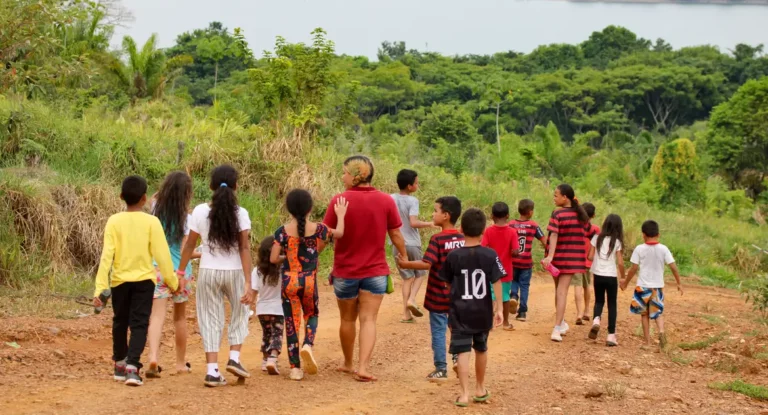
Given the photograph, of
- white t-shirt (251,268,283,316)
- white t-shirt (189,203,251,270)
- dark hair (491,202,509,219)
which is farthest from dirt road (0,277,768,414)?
dark hair (491,202,509,219)

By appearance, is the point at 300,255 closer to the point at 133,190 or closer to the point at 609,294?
the point at 133,190

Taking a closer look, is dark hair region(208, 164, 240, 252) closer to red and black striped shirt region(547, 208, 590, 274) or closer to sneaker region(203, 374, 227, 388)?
sneaker region(203, 374, 227, 388)

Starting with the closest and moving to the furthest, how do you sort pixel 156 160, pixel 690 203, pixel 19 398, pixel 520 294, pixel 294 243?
pixel 19 398, pixel 294 243, pixel 520 294, pixel 156 160, pixel 690 203

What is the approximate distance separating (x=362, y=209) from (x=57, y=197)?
6.79 metres

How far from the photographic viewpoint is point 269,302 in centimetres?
750

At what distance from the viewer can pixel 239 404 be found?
20.7 feet

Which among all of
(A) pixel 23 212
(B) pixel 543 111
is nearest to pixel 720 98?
(B) pixel 543 111

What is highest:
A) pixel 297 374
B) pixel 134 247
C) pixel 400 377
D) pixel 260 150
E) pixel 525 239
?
pixel 260 150

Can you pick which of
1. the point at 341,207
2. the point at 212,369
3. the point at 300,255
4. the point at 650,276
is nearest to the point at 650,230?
the point at 650,276

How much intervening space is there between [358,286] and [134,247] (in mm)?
1764

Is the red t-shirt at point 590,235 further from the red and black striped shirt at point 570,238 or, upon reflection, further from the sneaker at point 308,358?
the sneaker at point 308,358

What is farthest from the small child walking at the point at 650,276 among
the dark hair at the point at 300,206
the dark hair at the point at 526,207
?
the dark hair at the point at 300,206

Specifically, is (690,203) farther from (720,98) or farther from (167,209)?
(720,98)

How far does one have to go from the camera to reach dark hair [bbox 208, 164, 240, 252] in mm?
6801
